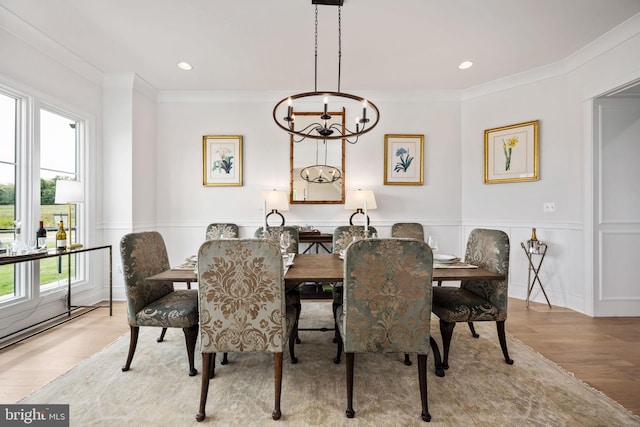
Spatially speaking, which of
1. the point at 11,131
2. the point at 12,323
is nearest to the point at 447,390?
the point at 12,323

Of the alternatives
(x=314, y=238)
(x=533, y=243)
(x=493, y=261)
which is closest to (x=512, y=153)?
(x=533, y=243)

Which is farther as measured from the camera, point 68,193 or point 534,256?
point 534,256

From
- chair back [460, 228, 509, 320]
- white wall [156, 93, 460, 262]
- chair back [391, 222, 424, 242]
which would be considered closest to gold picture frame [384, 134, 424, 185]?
white wall [156, 93, 460, 262]

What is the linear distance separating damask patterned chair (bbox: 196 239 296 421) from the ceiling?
6.53 feet

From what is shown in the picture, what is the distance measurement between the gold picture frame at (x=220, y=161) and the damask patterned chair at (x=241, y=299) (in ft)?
8.69

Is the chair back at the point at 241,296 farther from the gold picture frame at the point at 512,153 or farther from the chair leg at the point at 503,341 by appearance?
the gold picture frame at the point at 512,153

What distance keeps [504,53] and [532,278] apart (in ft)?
8.29

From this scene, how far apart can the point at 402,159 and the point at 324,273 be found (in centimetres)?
270

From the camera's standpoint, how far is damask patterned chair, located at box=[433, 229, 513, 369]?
192cm

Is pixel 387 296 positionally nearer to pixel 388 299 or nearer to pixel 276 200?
pixel 388 299

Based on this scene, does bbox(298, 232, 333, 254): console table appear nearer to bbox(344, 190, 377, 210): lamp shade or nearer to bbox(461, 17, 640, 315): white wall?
bbox(344, 190, 377, 210): lamp shade

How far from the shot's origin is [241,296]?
1.48 meters

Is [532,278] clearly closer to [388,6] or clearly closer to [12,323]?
[388,6]

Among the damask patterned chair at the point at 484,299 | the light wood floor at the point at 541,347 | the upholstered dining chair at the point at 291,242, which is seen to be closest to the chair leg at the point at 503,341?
the damask patterned chair at the point at 484,299
